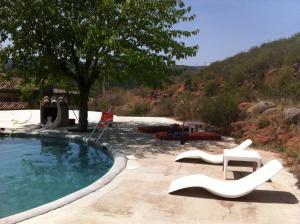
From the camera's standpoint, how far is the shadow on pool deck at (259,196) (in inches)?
245

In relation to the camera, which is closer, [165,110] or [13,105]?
[165,110]

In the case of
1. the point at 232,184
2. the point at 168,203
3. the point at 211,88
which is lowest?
the point at 168,203

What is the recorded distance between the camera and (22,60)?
532 inches

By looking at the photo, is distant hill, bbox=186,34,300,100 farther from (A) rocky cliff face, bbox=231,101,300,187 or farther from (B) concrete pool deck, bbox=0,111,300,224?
(B) concrete pool deck, bbox=0,111,300,224

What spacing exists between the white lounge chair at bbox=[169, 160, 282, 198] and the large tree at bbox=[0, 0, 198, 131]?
227 inches

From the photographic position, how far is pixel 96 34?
11.7 metres

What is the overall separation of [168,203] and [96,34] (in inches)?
271

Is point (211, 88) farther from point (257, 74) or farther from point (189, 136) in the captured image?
point (189, 136)

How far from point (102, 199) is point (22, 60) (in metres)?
8.70

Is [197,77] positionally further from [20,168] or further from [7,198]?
[7,198]

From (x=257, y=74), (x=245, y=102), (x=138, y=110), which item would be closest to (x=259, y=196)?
(x=245, y=102)

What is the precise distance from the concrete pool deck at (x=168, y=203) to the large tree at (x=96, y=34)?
4770 mm

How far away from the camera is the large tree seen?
39.8 feet

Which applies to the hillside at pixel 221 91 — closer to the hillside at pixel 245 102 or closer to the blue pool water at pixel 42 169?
the hillside at pixel 245 102
